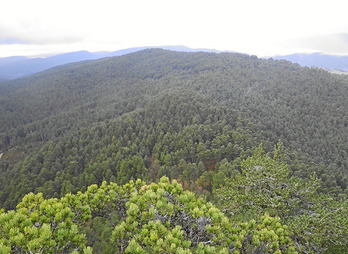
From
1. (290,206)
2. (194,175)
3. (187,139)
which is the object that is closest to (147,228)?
(290,206)

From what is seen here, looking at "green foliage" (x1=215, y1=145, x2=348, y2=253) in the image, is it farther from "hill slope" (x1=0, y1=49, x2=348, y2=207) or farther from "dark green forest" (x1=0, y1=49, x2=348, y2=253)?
"hill slope" (x1=0, y1=49, x2=348, y2=207)

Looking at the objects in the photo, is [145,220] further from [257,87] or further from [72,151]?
[257,87]

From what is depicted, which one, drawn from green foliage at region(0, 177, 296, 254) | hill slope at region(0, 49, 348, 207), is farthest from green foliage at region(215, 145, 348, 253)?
hill slope at region(0, 49, 348, 207)

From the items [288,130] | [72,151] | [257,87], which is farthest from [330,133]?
[72,151]

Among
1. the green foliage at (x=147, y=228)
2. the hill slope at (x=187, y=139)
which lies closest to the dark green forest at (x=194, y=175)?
the green foliage at (x=147, y=228)

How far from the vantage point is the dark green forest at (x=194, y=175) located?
292 inches

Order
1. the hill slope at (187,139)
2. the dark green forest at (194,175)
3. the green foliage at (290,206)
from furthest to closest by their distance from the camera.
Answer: the hill slope at (187,139), the green foliage at (290,206), the dark green forest at (194,175)

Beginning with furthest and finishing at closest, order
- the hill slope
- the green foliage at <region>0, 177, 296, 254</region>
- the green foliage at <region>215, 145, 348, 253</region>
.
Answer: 1. the hill slope
2. the green foliage at <region>215, 145, 348, 253</region>
3. the green foliage at <region>0, 177, 296, 254</region>

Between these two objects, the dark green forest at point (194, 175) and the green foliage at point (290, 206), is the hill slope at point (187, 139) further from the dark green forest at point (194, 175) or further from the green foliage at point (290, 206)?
the green foliage at point (290, 206)

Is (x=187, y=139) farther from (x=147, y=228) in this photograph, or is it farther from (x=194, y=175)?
(x=147, y=228)

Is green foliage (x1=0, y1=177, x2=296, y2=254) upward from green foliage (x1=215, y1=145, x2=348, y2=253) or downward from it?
upward

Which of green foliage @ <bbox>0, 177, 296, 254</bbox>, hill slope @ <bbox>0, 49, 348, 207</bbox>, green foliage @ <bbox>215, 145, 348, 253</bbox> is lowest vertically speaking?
hill slope @ <bbox>0, 49, 348, 207</bbox>

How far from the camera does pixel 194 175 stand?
171 feet

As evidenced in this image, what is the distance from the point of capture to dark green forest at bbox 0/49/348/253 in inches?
292
